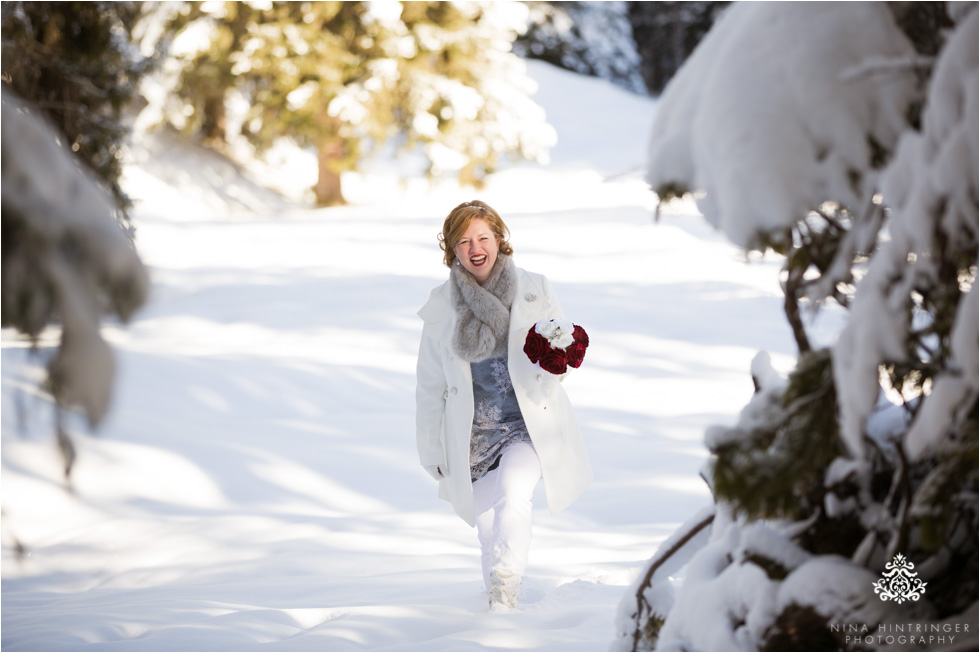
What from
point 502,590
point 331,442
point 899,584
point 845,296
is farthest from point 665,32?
point 899,584

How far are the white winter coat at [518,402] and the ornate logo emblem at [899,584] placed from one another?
200cm

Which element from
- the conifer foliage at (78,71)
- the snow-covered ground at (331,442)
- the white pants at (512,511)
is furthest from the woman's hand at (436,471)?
the conifer foliage at (78,71)

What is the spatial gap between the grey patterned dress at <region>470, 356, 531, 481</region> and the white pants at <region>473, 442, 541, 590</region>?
0.06 metres

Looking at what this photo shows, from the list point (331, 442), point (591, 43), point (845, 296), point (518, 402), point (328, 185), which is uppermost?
point (845, 296)

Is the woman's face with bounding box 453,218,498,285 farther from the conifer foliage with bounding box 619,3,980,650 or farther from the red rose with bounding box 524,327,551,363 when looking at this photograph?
the conifer foliage with bounding box 619,3,980,650

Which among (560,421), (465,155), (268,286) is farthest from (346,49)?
(560,421)

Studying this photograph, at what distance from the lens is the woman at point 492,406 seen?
147 inches

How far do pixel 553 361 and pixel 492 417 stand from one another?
0.45 metres

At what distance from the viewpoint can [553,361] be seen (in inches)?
143

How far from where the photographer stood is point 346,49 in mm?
14461

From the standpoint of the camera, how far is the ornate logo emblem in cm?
188

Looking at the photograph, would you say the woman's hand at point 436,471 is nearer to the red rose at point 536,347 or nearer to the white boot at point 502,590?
the white boot at point 502,590

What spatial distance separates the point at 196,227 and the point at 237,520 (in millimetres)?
8332

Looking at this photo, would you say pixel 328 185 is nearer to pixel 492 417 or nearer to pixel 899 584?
pixel 492 417
